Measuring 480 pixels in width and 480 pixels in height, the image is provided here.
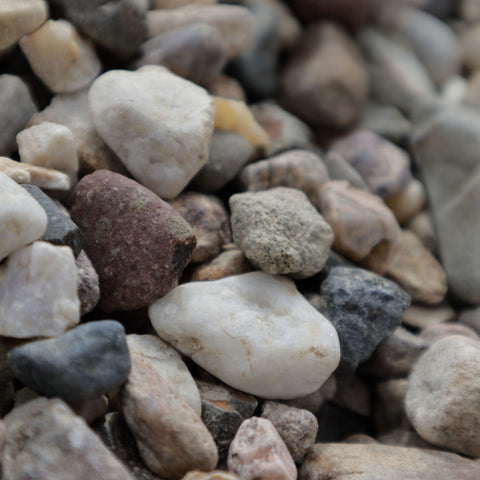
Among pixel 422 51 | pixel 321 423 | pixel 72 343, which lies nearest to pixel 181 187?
pixel 72 343

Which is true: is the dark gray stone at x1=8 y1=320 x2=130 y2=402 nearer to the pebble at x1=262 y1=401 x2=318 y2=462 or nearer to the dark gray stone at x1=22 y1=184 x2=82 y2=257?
the dark gray stone at x1=22 y1=184 x2=82 y2=257

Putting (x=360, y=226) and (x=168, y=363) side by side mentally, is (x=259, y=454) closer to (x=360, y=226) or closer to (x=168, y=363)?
(x=168, y=363)

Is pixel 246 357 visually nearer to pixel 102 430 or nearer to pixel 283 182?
pixel 102 430

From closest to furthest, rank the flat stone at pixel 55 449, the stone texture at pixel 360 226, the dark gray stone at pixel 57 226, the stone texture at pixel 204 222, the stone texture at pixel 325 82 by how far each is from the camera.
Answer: the flat stone at pixel 55 449 → the dark gray stone at pixel 57 226 → the stone texture at pixel 204 222 → the stone texture at pixel 360 226 → the stone texture at pixel 325 82

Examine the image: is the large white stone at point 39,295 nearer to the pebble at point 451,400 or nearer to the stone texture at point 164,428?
the stone texture at point 164,428

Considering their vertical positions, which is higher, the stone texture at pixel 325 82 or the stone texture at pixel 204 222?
the stone texture at pixel 325 82

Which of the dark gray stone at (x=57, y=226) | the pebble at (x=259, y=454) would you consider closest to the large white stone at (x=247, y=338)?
the pebble at (x=259, y=454)

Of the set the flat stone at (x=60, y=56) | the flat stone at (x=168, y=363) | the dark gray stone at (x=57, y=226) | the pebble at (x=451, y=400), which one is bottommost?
the pebble at (x=451, y=400)
